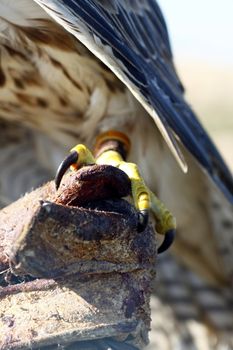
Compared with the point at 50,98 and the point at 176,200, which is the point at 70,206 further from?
the point at 176,200

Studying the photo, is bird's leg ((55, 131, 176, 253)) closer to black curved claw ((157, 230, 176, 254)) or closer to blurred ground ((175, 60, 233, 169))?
black curved claw ((157, 230, 176, 254))

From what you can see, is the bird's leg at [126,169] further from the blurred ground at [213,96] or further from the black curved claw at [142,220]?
the blurred ground at [213,96]

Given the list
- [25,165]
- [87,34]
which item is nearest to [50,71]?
[87,34]

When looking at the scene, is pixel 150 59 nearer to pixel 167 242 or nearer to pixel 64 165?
pixel 167 242

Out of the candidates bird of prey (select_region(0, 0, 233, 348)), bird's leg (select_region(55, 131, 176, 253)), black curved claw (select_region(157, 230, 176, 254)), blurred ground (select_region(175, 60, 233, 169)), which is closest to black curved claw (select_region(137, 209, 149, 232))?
bird's leg (select_region(55, 131, 176, 253))

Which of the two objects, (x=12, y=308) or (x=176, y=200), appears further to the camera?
(x=176, y=200)

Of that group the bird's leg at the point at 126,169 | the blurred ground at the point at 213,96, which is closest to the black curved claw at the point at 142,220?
the bird's leg at the point at 126,169
